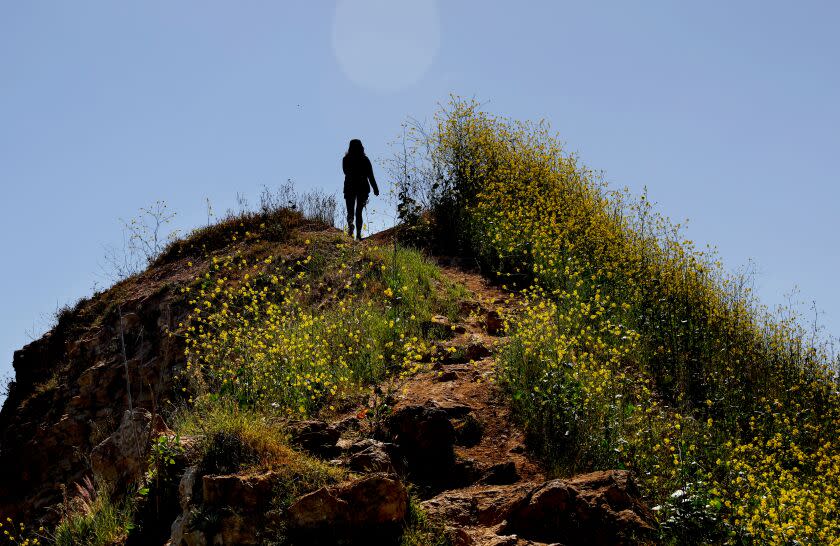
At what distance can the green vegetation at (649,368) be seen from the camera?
655cm

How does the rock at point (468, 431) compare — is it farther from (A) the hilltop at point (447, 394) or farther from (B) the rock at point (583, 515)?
(B) the rock at point (583, 515)

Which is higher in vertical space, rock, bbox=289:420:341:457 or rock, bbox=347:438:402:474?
rock, bbox=289:420:341:457

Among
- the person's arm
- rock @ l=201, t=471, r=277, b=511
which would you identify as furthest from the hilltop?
the person's arm

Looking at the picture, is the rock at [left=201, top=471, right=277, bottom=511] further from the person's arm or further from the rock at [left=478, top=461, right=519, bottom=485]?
the person's arm

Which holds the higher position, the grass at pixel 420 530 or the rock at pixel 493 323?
the rock at pixel 493 323

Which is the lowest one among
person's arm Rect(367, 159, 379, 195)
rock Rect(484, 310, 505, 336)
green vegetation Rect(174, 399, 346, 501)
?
green vegetation Rect(174, 399, 346, 501)

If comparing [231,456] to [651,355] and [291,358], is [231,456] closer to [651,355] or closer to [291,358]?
[291,358]

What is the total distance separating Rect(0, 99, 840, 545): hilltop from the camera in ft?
19.1

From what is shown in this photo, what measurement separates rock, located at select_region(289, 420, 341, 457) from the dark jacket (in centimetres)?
826

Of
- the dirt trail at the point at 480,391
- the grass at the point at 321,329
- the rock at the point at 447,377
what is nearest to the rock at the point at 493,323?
the dirt trail at the point at 480,391

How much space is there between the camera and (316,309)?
36.7 ft

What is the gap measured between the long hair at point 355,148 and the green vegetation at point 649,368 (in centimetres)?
195

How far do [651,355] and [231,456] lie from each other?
5.68 m

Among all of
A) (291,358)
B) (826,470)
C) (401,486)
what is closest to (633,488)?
(401,486)
